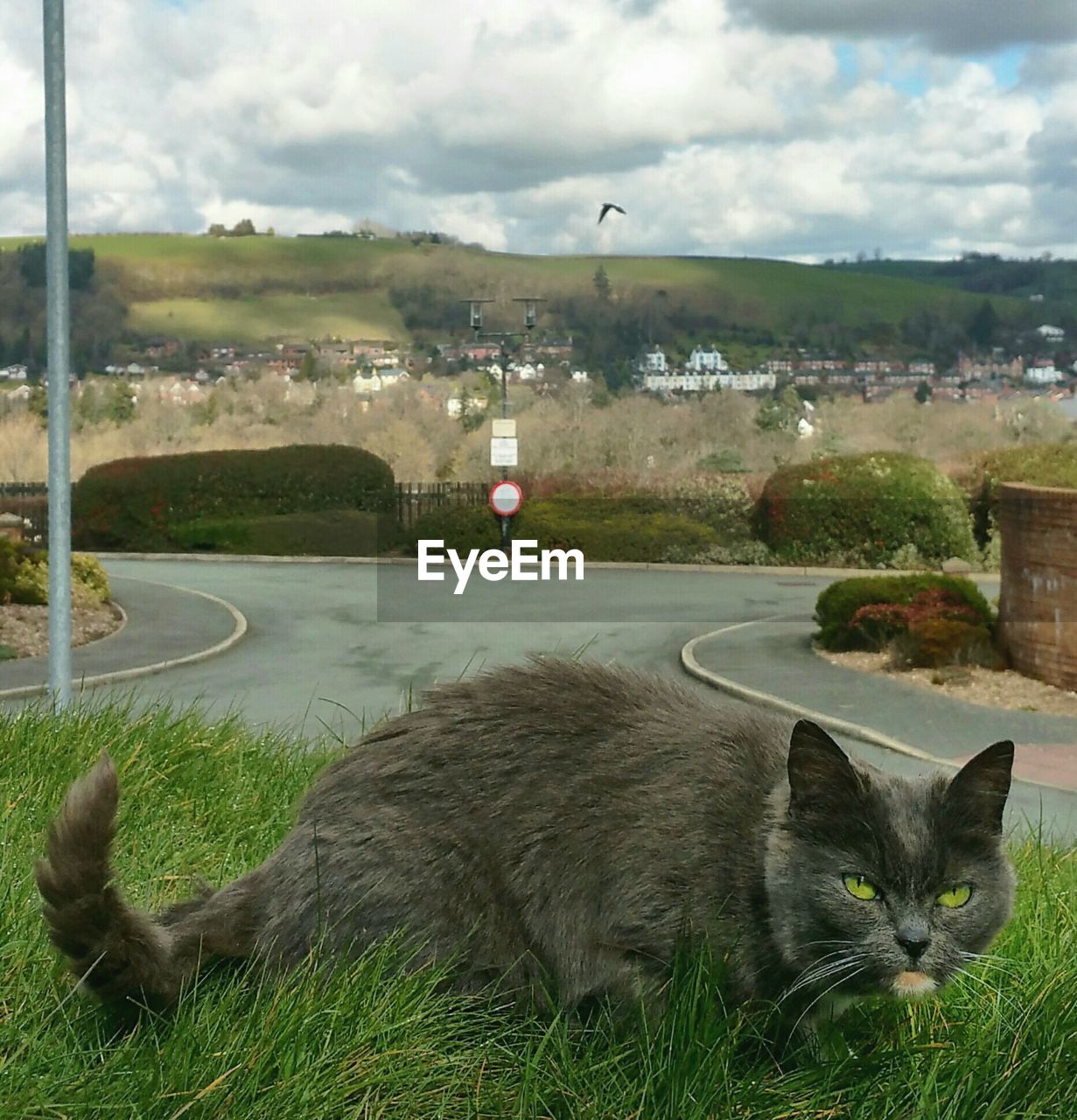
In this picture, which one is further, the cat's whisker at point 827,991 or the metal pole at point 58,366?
the metal pole at point 58,366

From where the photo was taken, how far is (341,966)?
302 cm

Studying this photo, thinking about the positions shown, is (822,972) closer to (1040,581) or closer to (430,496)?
(1040,581)

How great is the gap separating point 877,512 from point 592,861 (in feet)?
54.6

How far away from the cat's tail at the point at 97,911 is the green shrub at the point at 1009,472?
1580 centimetres

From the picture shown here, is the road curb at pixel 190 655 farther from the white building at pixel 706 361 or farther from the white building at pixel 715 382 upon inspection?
the white building at pixel 706 361

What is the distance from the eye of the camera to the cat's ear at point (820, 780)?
2.70 m

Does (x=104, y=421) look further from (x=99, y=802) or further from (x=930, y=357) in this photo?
(x=99, y=802)

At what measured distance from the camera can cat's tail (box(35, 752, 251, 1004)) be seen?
109 inches

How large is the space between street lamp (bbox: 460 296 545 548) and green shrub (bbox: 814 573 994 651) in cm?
554

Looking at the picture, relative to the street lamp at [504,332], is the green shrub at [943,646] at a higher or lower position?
lower

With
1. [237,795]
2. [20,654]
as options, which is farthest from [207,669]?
[237,795]

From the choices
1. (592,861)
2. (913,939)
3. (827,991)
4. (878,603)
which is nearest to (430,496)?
(878,603)

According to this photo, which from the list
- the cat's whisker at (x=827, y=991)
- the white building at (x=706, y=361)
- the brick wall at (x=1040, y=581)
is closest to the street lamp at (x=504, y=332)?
the white building at (x=706, y=361)

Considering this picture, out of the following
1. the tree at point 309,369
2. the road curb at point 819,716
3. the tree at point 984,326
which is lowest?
the road curb at point 819,716
